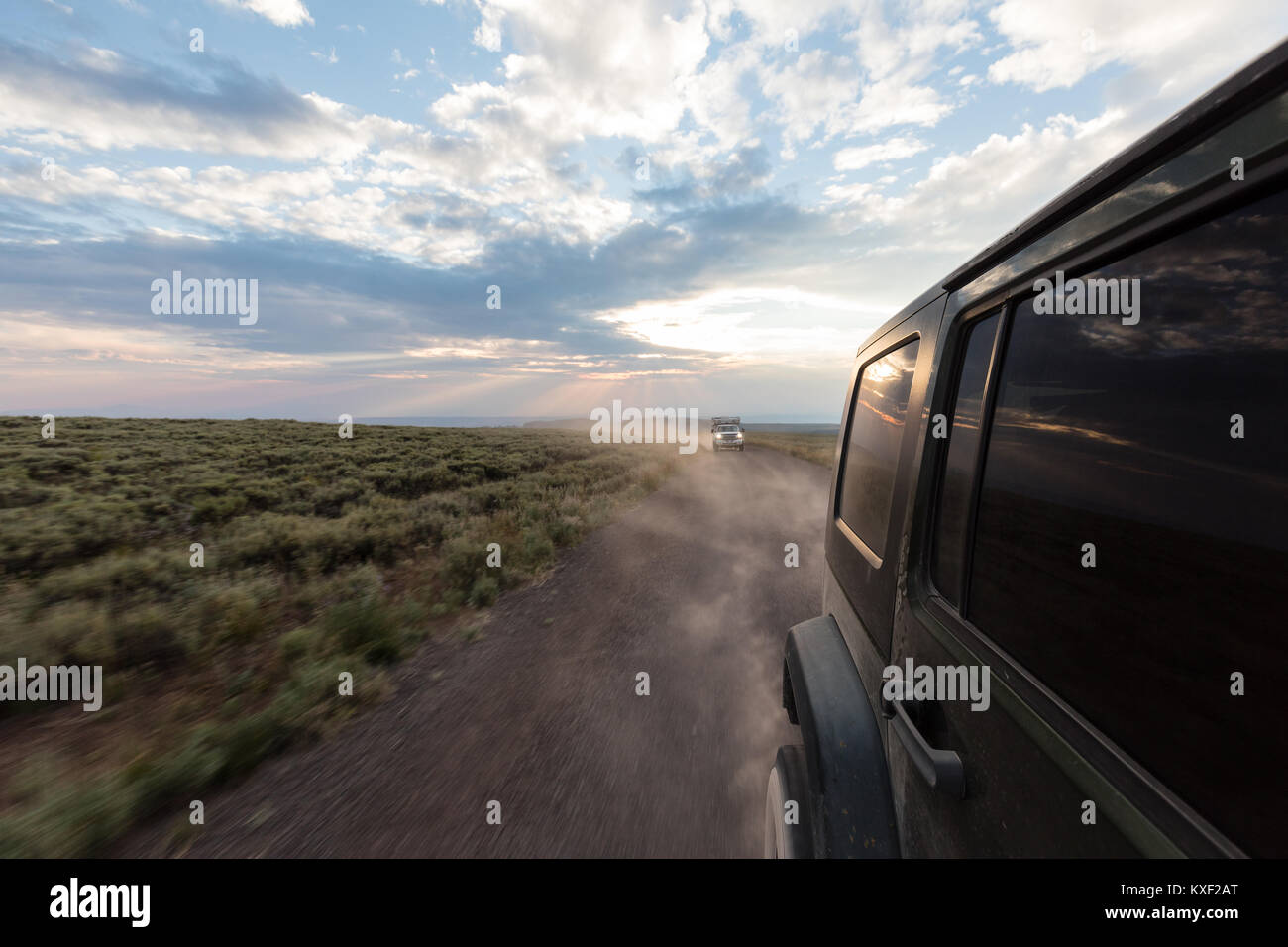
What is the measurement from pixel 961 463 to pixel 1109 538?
22.9 inches

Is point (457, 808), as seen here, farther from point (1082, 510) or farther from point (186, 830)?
point (1082, 510)

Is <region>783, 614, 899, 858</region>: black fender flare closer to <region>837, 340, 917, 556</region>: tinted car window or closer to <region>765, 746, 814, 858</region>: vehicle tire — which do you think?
<region>765, 746, 814, 858</region>: vehicle tire

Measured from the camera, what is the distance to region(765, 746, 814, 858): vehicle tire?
173 cm

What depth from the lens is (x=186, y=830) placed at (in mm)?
2727

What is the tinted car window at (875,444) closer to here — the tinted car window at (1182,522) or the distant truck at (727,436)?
the tinted car window at (1182,522)

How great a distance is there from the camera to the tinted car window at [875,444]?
80.5 inches

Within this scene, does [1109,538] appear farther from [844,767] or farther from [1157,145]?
[844,767]

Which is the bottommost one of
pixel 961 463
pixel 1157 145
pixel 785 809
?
pixel 785 809

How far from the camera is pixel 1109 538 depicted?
95 centimetres

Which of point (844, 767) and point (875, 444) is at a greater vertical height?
point (875, 444)

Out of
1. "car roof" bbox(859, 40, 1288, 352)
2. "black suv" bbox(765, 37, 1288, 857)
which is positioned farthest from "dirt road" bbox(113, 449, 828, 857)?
"car roof" bbox(859, 40, 1288, 352)

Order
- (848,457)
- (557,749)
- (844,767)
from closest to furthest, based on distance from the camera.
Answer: (844,767), (848,457), (557,749)

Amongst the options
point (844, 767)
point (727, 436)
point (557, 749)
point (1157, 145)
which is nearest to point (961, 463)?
point (1157, 145)
